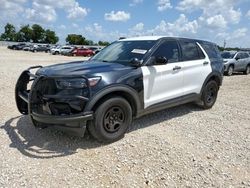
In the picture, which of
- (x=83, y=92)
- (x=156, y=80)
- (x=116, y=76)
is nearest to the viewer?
(x=83, y=92)

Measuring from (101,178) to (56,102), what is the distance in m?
1.40

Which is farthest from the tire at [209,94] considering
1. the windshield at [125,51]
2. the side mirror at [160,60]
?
the windshield at [125,51]

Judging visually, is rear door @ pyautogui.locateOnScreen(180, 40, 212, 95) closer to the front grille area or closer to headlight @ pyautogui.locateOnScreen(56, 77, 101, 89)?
headlight @ pyautogui.locateOnScreen(56, 77, 101, 89)

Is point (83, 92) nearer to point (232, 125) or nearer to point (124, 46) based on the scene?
point (124, 46)

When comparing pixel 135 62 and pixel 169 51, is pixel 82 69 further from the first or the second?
pixel 169 51

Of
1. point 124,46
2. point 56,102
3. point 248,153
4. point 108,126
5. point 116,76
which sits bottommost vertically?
point 248,153

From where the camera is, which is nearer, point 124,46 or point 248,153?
point 248,153

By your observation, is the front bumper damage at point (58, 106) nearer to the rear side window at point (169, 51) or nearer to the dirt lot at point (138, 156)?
the dirt lot at point (138, 156)

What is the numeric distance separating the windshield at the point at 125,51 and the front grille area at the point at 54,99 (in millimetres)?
1322

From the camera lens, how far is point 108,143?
4750mm

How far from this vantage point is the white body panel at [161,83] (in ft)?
17.0

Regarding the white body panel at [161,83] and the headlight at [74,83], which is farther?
the white body panel at [161,83]

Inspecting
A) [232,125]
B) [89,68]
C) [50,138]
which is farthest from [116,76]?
[232,125]

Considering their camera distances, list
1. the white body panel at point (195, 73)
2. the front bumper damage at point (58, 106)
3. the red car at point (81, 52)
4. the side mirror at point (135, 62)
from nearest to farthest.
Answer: the front bumper damage at point (58, 106)
the side mirror at point (135, 62)
the white body panel at point (195, 73)
the red car at point (81, 52)
